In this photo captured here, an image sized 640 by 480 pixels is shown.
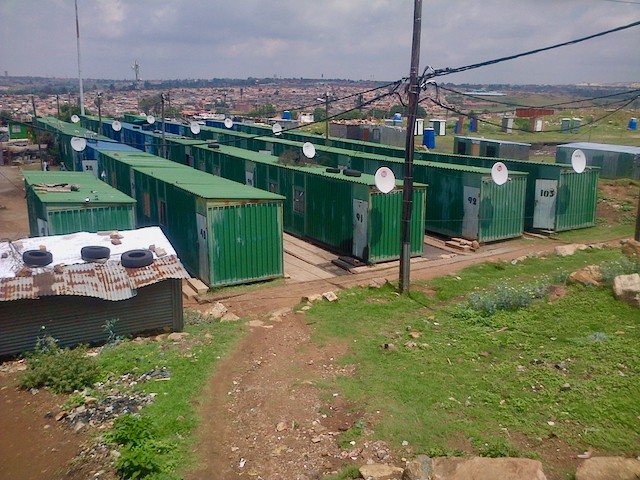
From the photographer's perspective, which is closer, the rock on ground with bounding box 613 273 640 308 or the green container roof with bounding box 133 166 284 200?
the rock on ground with bounding box 613 273 640 308

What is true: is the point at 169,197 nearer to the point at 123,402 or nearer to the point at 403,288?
the point at 403,288

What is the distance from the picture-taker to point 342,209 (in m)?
18.4

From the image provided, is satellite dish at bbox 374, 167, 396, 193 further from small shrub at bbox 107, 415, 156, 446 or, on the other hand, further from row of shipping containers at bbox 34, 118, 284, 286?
small shrub at bbox 107, 415, 156, 446

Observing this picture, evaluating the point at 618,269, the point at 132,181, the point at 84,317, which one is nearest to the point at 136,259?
the point at 84,317

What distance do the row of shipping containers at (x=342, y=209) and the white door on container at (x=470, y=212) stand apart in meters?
2.71

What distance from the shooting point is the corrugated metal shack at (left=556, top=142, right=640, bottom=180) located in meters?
29.1

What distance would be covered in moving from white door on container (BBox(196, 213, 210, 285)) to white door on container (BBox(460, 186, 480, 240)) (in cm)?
971

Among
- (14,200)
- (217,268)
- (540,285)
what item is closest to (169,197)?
(217,268)

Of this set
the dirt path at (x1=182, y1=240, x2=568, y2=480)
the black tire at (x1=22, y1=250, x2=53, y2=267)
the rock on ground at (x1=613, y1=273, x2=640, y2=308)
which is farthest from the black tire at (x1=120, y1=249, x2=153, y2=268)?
the rock on ground at (x1=613, y1=273, x2=640, y2=308)

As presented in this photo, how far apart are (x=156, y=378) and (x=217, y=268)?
6161 mm

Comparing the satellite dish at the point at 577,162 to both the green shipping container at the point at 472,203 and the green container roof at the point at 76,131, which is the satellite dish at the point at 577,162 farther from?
the green container roof at the point at 76,131

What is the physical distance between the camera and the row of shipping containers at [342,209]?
56.8ft

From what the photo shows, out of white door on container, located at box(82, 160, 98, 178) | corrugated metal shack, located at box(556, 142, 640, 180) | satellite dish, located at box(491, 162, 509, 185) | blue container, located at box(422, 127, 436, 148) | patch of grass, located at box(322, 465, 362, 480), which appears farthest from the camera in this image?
blue container, located at box(422, 127, 436, 148)

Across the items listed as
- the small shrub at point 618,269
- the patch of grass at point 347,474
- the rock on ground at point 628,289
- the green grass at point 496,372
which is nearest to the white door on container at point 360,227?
the green grass at point 496,372
